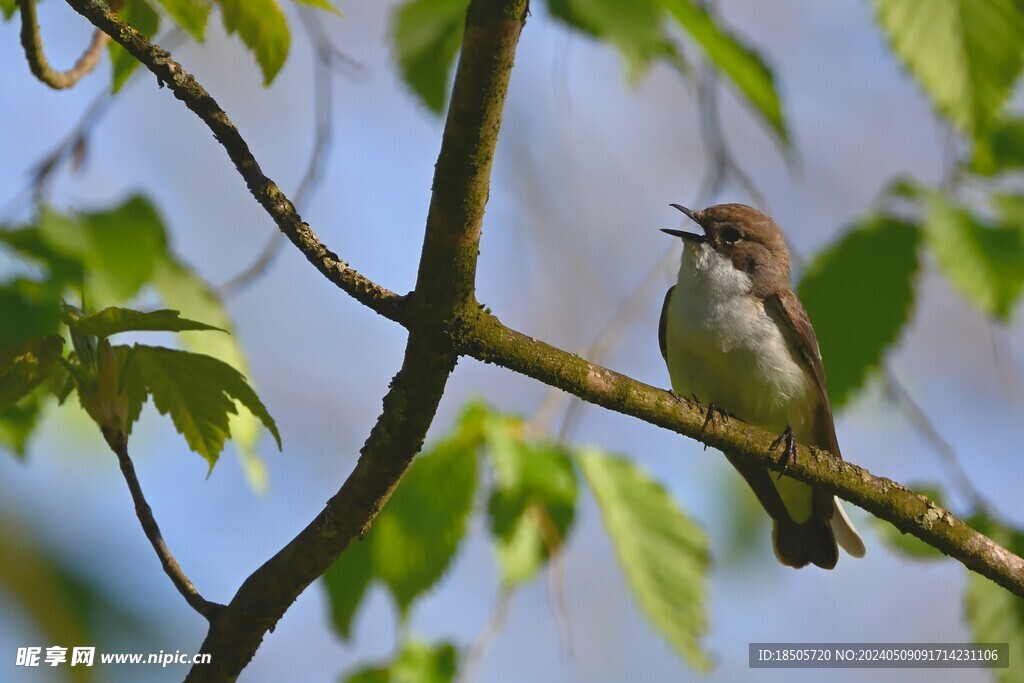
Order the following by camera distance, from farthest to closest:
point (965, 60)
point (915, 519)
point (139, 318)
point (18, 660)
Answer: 1. point (18, 660)
2. point (915, 519)
3. point (965, 60)
4. point (139, 318)

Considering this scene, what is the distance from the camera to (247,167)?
2.03 metres

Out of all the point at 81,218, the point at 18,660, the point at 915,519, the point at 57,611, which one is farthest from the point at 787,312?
the point at 57,611

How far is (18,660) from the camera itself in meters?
3.37

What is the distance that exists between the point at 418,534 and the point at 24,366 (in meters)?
1.98

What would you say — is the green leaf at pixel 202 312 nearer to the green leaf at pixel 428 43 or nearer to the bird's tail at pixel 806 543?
the green leaf at pixel 428 43

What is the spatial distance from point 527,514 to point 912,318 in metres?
1.55

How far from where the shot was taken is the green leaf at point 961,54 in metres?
2.52

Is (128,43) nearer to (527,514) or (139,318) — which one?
(139,318)

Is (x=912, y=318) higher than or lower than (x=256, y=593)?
higher

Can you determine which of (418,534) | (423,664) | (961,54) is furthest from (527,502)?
(961,54)

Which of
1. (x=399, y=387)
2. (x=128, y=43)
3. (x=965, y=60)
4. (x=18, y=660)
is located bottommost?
(x=18, y=660)

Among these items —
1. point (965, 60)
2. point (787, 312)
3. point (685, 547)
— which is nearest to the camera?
point (965, 60)

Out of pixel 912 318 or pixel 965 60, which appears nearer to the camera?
pixel 965 60

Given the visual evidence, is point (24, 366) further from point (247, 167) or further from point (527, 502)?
point (527, 502)
